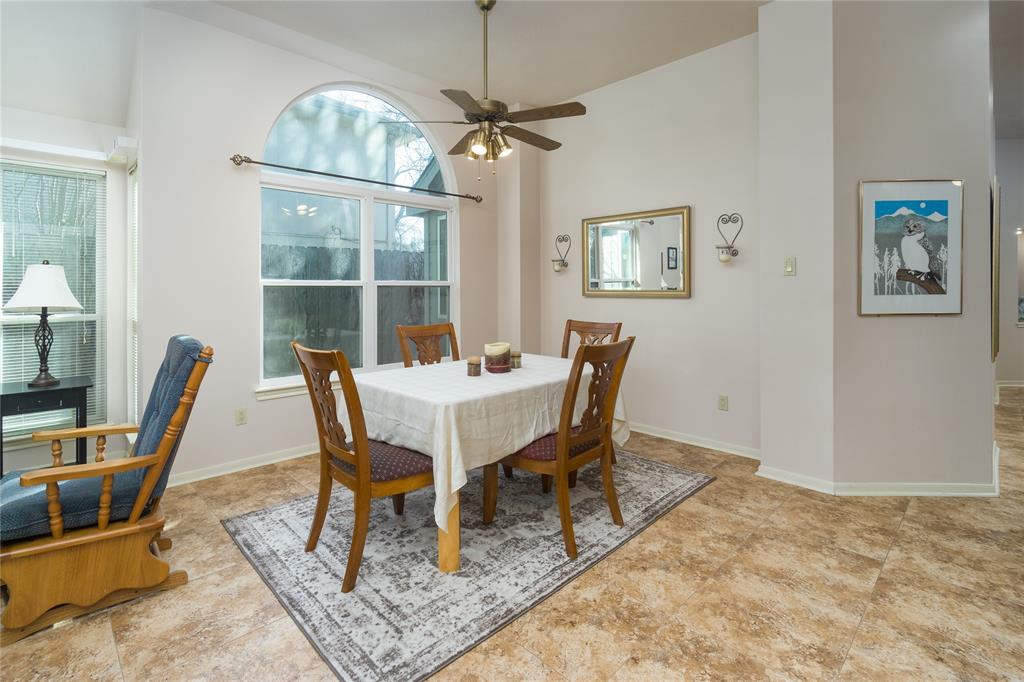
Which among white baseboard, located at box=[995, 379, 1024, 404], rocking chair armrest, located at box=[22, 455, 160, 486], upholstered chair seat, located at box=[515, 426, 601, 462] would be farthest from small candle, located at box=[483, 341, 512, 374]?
white baseboard, located at box=[995, 379, 1024, 404]

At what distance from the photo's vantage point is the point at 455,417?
81.5 inches

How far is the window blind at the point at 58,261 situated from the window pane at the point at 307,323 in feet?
3.67

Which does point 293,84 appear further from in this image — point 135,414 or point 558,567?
point 558,567

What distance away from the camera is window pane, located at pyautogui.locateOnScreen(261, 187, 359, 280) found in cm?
364

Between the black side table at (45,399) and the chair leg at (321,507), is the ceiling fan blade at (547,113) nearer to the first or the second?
the chair leg at (321,507)

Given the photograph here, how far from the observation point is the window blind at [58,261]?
3.15 m

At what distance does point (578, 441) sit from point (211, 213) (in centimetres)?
284

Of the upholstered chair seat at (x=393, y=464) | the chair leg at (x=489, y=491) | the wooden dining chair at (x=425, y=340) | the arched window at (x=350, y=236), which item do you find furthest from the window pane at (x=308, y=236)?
→ the chair leg at (x=489, y=491)

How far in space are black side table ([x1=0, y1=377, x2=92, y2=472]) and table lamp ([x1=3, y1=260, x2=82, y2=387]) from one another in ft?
0.25

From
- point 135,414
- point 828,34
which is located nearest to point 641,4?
point 828,34

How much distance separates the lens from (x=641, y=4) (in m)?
3.15

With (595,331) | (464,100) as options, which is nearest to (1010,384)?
(595,331)

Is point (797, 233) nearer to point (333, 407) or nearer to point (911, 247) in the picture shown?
point (911, 247)

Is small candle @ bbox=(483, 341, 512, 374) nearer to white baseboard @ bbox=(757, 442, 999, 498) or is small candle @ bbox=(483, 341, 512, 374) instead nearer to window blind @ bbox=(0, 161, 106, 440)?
white baseboard @ bbox=(757, 442, 999, 498)
